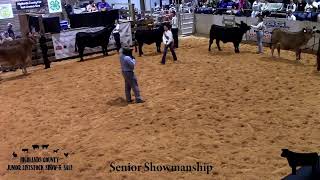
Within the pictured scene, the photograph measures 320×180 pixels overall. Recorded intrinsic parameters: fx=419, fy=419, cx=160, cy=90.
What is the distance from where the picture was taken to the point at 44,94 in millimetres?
12008

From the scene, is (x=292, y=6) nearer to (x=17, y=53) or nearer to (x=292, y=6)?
(x=292, y=6)

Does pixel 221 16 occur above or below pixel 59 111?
above

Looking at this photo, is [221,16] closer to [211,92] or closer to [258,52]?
[258,52]

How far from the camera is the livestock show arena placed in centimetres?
680

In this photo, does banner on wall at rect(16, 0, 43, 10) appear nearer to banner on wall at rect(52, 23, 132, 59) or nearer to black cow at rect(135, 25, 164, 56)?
banner on wall at rect(52, 23, 132, 59)

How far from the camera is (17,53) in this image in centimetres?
1483

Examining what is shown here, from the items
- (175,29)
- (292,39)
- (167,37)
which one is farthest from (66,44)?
(292,39)

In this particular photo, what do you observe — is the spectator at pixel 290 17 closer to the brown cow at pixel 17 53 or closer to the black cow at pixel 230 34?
the black cow at pixel 230 34

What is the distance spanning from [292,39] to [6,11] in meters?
15.7

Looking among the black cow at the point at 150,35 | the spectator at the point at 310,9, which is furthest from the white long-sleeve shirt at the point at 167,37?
the spectator at the point at 310,9

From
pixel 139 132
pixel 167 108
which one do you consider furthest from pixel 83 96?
pixel 139 132

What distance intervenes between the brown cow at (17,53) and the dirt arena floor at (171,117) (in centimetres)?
50

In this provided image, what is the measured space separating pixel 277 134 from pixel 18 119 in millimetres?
5912

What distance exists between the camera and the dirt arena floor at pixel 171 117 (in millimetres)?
6910
